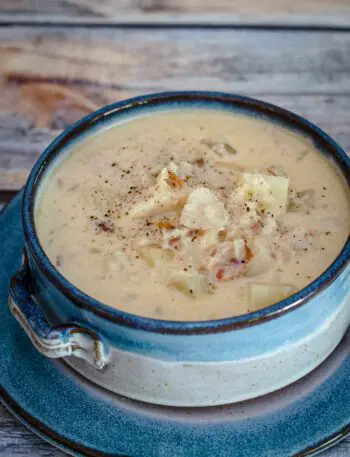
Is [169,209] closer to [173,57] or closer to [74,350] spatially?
[74,350]

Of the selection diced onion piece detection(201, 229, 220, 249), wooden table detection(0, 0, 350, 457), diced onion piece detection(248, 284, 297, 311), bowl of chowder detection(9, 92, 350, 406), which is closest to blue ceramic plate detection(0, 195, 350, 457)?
bowl of chowder detection(9, 92, 350, 406)

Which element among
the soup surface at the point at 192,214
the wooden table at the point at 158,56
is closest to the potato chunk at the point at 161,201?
the soup surface at the point at 192,214

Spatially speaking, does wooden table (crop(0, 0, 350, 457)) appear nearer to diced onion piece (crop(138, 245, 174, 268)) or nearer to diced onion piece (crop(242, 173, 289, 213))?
diced onion piece (crop(242, 173, 289, 213))

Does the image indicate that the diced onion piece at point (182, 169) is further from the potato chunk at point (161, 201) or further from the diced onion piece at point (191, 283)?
the diced onion piece at point (191, 283)

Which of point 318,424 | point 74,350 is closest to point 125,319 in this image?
point 74,350

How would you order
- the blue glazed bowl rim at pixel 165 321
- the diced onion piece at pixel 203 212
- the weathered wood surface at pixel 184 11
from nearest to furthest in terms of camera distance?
the blue glazed bowl rim at pixel 165 321
the diced onion piece at pixel 203 212
the weathered wood surface at pixel 184 11

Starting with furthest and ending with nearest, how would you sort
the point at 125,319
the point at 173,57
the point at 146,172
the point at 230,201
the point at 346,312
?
the point at 173,57
the point at 146,172
the point at 230,201
the point at 346,312
the point at 125,319
